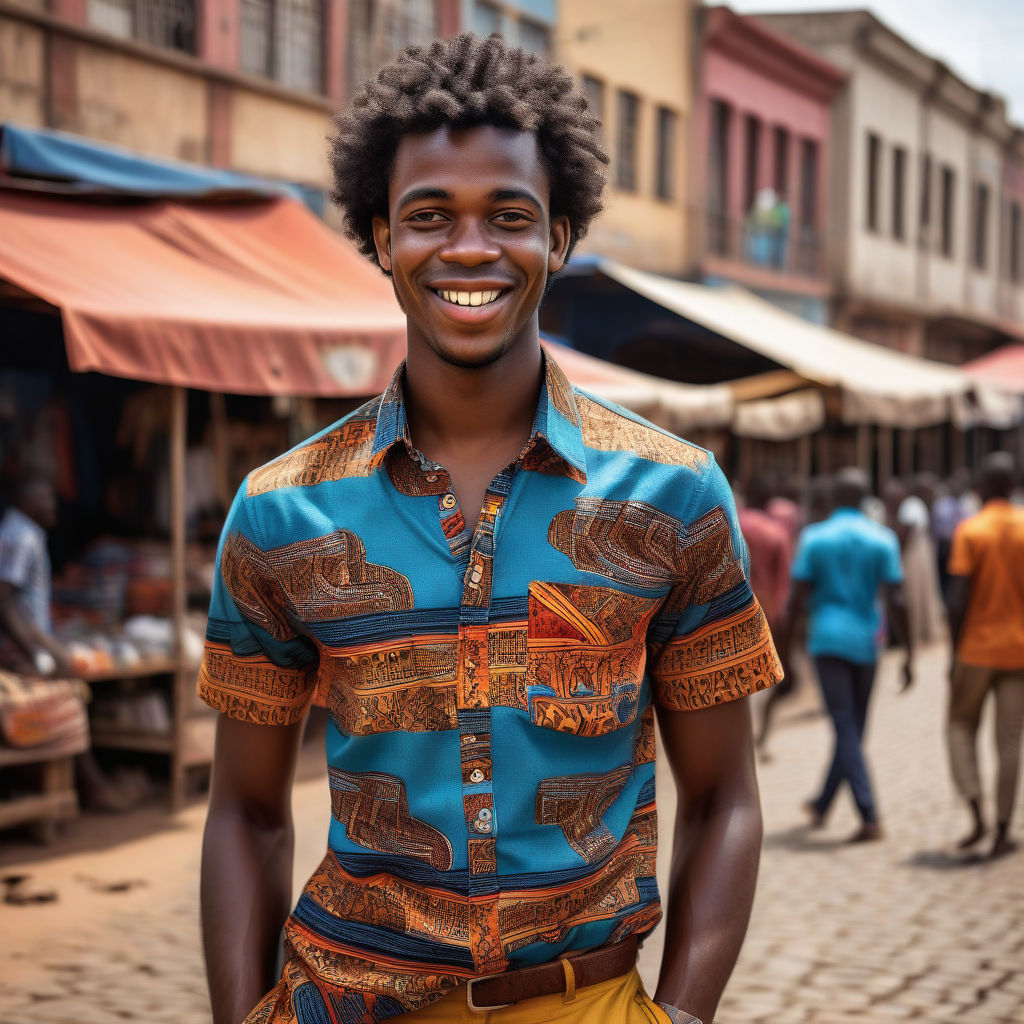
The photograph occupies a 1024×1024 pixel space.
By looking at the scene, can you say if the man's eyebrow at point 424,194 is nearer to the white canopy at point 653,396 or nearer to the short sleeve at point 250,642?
the short sleeve at point 250,642

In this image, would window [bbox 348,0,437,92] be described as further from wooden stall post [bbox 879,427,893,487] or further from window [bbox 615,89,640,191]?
wooden stall post [bbox 879,427,893,487]

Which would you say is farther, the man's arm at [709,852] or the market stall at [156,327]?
the market stall at [156,327]

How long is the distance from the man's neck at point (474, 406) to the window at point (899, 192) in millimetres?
28558

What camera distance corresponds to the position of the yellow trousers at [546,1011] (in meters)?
1.76

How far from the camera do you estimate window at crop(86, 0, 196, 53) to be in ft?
36.3

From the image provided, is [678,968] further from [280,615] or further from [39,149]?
[39,149]

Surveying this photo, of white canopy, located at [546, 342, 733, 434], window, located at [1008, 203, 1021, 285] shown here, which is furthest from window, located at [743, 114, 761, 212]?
window, located at [1008, 203, 1021, 285]

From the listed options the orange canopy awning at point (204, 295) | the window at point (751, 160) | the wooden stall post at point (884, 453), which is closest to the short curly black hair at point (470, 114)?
the orange canopy awning at point (204, 295)

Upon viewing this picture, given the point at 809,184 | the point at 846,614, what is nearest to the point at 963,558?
the point at 846,614

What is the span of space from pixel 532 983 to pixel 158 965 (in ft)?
13.0

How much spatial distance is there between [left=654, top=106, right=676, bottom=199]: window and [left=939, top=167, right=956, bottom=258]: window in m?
13.0

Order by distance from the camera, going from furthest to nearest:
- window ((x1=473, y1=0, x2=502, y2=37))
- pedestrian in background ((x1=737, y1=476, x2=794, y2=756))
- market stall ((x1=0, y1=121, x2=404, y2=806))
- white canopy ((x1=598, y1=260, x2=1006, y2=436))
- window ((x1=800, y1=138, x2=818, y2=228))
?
1. window ((x1=800, y1=138, x2=818, y2=228))
2. window ((x1=473, y1=0, x2=502, y2=37))
3. white canopy ((x1=598, y1=260, x2=1006, y2=436))
4. pedestrian in background ((x1=737, y1=476, x2=794, y2=756))
5. market stall ((x1=0, y1=121, x2=404, y2=806))

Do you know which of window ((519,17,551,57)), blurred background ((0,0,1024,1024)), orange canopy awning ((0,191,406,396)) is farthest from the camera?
window ((519,17,551,57))

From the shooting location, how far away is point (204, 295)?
777 cm
